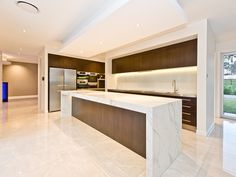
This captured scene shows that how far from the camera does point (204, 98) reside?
292 cm

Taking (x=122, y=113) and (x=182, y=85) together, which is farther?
(x=182, y=85)

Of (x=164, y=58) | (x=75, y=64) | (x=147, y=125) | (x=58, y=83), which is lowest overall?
(x=147, y=125)

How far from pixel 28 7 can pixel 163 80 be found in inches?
159

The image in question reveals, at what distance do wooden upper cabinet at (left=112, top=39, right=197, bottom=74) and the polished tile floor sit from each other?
186 centimetres

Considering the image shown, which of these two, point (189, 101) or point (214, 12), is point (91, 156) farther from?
point (214, 12)

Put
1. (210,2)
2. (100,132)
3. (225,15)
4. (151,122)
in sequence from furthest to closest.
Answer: (100,132) → (225,15) → (210,2) → (151,122)

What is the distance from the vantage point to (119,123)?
8.23ft

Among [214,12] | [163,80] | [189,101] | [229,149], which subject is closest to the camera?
[229,149]

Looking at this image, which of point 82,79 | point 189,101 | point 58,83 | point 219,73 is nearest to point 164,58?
point 189,101

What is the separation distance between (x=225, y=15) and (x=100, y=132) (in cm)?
363

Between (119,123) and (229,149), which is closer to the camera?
(229,149)

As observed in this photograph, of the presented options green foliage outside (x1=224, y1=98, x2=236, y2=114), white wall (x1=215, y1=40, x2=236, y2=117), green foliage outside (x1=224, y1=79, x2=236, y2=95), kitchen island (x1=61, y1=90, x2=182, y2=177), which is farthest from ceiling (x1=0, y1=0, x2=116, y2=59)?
green foliage outside (x1=224, y1=98, x2=236, y2=114)

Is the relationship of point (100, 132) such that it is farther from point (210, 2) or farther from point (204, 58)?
point (210, 2)

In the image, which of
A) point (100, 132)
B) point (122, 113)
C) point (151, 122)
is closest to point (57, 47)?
point (100, 132)
